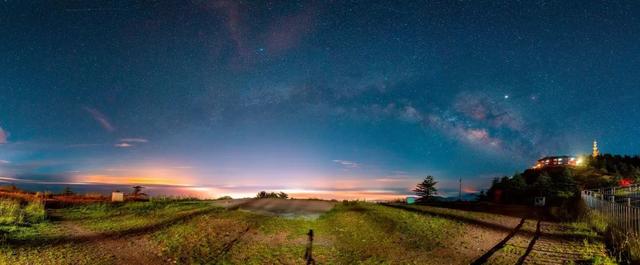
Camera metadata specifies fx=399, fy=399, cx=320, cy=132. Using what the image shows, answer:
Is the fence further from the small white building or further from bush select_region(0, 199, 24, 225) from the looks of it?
the small white building

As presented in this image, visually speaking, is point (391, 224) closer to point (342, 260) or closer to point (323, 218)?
point (323, 218)

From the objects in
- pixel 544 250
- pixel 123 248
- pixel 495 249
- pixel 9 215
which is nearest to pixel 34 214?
pixel 9 215

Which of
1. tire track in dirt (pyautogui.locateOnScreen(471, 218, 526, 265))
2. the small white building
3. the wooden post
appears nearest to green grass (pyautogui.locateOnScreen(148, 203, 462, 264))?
the wooden post

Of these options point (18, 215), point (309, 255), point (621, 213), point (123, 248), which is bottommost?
point (123, 248)

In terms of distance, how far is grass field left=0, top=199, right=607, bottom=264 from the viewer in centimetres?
974

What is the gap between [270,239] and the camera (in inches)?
475

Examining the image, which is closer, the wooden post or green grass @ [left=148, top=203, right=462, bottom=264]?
the wooden post

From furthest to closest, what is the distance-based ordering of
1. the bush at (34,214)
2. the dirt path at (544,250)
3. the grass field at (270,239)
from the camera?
the bush at (34,214)
the dirt path at (544,250)
the grass field at (270,239)

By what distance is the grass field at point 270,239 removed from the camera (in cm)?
974

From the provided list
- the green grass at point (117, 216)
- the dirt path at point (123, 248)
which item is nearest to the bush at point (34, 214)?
the green grass at point (117, 216)

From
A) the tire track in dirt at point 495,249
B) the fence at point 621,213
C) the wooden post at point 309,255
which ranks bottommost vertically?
the wooden post at point 309,255

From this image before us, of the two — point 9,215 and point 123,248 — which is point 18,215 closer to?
point 9,215

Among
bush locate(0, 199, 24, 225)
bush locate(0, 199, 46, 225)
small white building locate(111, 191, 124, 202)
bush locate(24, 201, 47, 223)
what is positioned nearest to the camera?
bush locate(0, 199, 24, 225)

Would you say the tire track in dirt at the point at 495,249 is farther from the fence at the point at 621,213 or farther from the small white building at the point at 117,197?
the small white building at the point at 117,197
